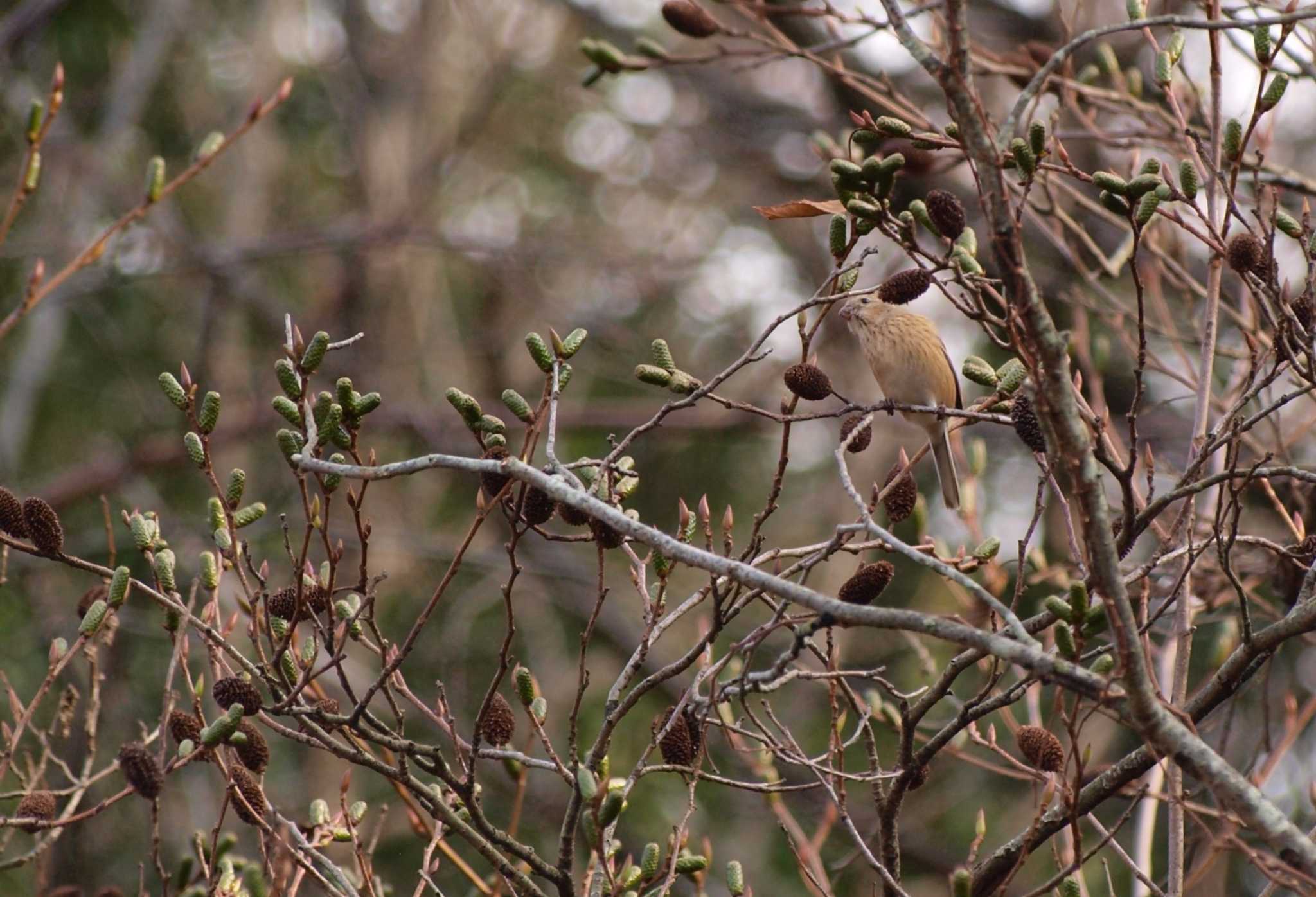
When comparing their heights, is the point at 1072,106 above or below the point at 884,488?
above

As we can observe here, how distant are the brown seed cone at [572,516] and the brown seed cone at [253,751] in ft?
2.18

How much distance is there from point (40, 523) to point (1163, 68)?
7.99ft

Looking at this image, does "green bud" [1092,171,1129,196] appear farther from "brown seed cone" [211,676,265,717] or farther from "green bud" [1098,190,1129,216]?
"brown seed cone" [211,676,265,717]

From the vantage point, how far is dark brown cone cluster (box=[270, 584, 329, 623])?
2381mm

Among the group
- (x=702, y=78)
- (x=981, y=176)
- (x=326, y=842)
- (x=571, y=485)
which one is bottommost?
(x=326, y=842)

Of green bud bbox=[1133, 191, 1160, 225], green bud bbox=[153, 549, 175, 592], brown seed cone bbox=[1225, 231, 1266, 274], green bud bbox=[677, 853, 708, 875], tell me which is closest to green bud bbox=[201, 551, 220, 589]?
green bud bbox=[153, 549, 175, 592]

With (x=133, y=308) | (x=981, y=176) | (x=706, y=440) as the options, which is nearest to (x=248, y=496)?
(x=133, y=308)

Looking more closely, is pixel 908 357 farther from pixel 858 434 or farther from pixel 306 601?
pixel 306 601

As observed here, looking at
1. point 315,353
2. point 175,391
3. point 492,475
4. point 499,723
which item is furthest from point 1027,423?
point 175,391

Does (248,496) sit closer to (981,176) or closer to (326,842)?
(326,842)

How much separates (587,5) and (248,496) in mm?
4578

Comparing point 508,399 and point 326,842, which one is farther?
point 326,842

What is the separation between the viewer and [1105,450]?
2.14 m

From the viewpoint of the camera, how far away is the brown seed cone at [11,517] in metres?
2.28
